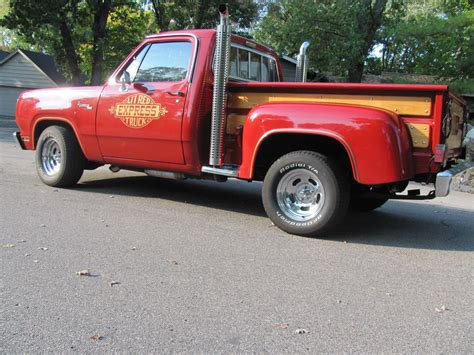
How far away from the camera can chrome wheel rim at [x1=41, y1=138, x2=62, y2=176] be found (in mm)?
6902

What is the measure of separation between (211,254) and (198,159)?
5.14ft

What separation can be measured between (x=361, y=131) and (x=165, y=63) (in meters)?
2.68

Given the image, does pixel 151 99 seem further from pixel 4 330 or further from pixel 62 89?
pixel 4 330

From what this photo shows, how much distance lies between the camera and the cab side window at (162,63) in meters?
5.60

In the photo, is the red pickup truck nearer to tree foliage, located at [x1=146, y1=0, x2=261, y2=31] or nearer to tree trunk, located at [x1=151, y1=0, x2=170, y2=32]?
tree foliage, located at [x1=146, y1=0, x2=261, y2=31]

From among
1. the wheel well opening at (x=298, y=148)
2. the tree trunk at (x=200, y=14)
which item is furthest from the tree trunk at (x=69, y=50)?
the wheel well opening at (x=298, y=148)

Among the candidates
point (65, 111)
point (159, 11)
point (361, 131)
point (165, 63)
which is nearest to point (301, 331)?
point (361, 131)

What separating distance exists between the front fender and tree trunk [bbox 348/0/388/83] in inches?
477

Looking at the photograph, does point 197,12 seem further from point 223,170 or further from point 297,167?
point 297,167

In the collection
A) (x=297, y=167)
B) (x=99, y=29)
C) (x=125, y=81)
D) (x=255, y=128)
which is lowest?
(x=297, y=167)

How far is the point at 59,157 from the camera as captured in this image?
270 inches

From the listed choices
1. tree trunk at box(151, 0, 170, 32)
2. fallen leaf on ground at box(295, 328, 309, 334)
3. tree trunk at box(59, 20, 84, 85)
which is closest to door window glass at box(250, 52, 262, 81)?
fallen leaf on ground at box(295, 328, 309, 334)

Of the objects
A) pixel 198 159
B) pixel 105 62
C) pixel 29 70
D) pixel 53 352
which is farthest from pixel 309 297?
pixel 29 70

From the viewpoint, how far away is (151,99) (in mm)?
5648
